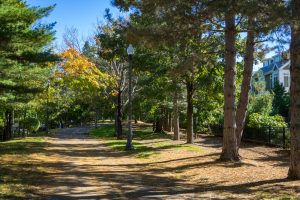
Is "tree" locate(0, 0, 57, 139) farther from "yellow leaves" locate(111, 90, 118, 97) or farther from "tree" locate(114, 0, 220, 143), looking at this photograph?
"yellow leaves" locate(111, 90, 118, 97)

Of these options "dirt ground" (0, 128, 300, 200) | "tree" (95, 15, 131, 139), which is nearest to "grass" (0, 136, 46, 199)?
"dirt ground" (0, 128, 300, 200)

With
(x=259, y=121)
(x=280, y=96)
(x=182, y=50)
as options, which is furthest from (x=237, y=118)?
(x=280, y=96)

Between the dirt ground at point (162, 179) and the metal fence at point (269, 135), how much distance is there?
3854mm

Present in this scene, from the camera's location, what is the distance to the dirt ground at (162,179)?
9617 millimetres

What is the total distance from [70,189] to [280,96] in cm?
4256

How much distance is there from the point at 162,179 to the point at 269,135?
42.8ft

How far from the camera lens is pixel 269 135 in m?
23.7

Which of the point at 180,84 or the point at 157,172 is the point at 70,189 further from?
the point at 180,84

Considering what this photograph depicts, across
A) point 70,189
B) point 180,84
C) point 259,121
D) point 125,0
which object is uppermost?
point 125,0

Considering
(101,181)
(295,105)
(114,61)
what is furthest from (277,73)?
(101,181)

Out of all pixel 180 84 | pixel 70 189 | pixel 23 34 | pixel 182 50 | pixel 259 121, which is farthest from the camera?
pixel 259 121

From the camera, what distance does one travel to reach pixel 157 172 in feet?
44.7

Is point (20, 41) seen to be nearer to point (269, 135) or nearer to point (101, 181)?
point (101, 181)

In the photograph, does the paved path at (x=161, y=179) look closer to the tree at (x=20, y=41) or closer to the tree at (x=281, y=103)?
the tree at (x=20, y=41)
